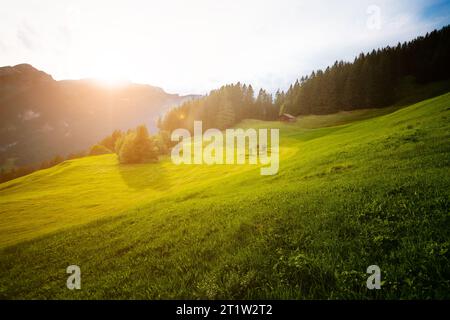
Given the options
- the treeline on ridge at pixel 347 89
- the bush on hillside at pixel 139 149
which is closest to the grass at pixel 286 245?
the bush on hillside at pixel 139 149

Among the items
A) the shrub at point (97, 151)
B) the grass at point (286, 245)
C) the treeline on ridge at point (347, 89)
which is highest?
the treeline on ridge at point (347, 89)

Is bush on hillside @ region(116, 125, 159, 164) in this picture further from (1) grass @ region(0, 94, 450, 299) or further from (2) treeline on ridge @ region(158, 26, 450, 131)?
(1) grass @ region(0, 94, 450, 299)

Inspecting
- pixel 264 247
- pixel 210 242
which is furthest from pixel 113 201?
pixel 264 247

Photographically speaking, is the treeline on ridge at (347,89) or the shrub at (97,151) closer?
the treeline on ridge at (347,89)

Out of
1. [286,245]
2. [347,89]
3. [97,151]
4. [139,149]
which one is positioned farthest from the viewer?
[97,151]

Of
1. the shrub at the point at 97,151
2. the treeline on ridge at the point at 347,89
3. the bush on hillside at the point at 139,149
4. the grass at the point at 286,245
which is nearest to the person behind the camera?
the grass at the point at 286,245

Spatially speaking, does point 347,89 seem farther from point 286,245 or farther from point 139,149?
point 286,245

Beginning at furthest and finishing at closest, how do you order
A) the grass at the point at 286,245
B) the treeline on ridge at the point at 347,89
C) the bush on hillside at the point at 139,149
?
the treeline on ridge at the point at 347,89
the bush on hillside at the point at 139,149
the grass at the point at 286,245

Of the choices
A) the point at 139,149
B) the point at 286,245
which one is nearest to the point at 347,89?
the point at 139,149

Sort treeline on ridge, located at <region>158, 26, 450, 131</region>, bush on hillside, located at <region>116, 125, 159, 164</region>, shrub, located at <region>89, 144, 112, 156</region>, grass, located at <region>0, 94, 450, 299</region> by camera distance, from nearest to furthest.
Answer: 1. grass, located at <region>0, 94, 450, 299</region>
2. bush on hillside, located at <region>116, 125, 159, 164</region>
3. treeline on ridge, located at <region>158, 26, 450, 131</region>
4. shrub, located at <region>89, 144, 112, 156</region>

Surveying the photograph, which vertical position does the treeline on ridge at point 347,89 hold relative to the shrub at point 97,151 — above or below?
above

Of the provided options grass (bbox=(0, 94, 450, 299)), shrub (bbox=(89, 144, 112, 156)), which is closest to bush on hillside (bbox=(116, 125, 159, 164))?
shrub (bbox=(89, 144, 112, 156))

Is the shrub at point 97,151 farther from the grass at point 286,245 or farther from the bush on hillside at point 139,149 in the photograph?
the grass at point 286,245

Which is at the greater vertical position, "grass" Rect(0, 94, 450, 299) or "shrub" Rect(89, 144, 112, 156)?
"grass" Rect(0, 94, 450, 299)
